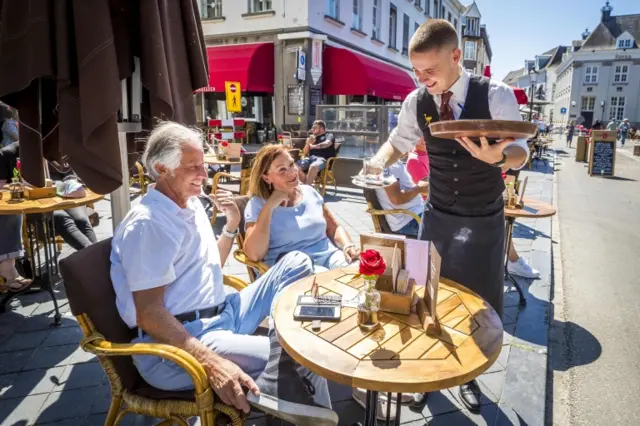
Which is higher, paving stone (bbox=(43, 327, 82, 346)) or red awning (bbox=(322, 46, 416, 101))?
red awning (bbox=(322, 46, 416, 101))

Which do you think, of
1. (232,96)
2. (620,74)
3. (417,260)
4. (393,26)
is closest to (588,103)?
(620,74)

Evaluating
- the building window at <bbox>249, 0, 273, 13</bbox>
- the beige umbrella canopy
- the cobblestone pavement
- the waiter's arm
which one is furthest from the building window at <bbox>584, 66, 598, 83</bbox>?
the beige umbrella canopy

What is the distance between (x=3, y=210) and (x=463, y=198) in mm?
3012

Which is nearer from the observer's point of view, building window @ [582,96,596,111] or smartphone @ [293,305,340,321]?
smartphone @ [293,305,340,321]

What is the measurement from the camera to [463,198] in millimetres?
2199

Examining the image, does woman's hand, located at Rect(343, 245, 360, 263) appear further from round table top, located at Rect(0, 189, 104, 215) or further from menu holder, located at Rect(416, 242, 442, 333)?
round table top, located at Rect(0, 189, 104, 215)

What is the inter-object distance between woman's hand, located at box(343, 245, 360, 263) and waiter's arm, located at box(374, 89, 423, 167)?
58 centimetres

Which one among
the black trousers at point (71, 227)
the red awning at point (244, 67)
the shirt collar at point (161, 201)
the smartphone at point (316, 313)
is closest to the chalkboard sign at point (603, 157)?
the red awning at point (244, 67)

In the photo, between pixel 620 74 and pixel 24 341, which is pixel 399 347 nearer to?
pixel 24 341

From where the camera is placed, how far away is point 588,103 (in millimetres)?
51844

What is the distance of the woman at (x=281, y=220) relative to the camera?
104 inches

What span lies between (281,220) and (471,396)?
1509mm

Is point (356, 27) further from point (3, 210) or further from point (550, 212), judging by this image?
point (3, 210)

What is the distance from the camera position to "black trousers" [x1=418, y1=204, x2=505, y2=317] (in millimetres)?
2205
